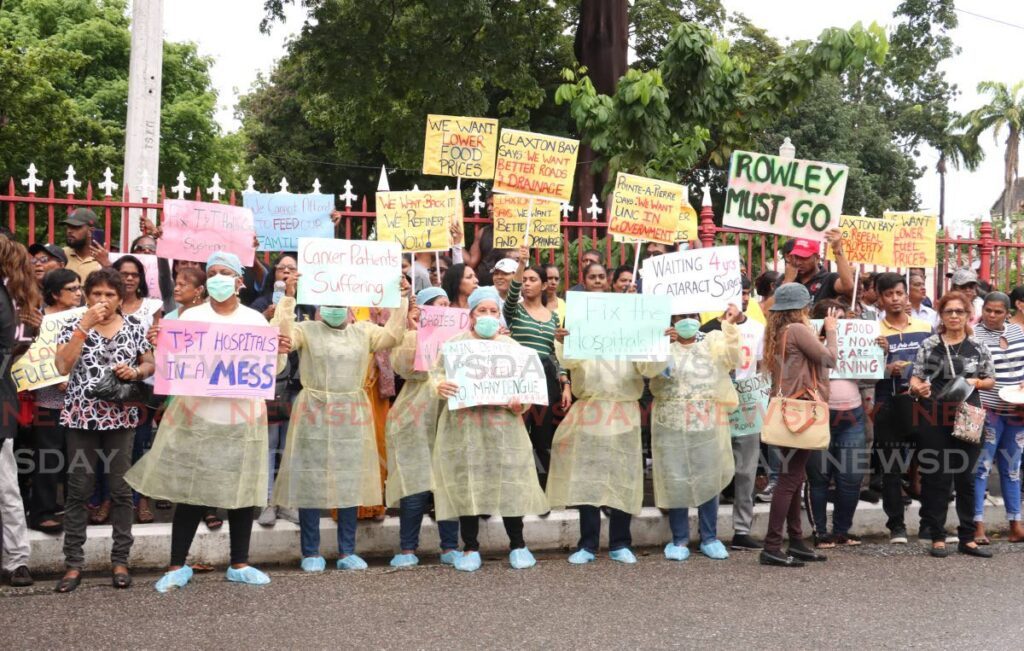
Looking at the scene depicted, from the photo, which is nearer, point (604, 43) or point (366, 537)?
point (366, 537)

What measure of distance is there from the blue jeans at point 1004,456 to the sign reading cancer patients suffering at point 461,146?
4225 mm

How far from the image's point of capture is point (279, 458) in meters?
8.00

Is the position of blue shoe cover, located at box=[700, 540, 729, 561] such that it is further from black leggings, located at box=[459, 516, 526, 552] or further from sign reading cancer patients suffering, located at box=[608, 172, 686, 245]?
sign reading cancer patients suffering, located at box=[608, 172, 686, 245]

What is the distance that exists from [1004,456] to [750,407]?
1.98 meters

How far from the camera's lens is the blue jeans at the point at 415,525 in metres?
7.31

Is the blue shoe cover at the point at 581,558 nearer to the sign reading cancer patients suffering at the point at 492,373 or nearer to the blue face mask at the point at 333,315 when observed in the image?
the sign reading cancer patients suffering at the point at 492,373

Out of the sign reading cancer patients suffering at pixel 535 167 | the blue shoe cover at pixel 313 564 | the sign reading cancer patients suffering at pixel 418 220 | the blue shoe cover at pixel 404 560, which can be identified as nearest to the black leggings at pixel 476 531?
the blue shoe cover at pixel 404 560

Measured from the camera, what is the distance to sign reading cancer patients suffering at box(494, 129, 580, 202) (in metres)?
8.95

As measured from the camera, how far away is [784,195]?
873 cm

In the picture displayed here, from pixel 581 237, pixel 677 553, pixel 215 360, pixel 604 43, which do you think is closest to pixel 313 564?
pixel 215 360

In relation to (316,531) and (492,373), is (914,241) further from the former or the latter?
(316,531)

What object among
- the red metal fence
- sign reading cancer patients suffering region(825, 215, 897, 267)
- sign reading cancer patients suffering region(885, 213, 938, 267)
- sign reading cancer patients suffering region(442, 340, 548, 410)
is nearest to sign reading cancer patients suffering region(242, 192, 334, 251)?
the red metal fence

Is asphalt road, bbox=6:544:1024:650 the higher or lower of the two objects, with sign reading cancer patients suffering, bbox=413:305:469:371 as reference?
lower

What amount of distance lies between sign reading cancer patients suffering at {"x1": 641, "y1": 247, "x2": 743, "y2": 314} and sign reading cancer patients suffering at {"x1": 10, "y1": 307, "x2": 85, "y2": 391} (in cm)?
371
